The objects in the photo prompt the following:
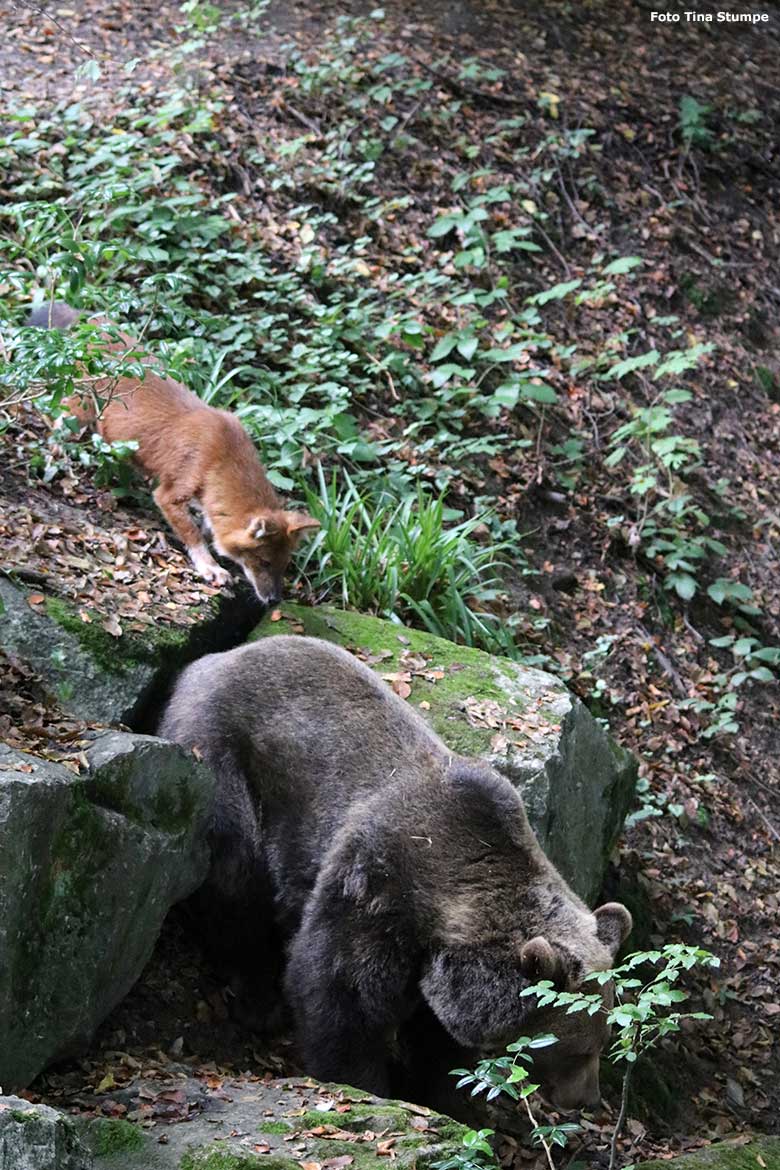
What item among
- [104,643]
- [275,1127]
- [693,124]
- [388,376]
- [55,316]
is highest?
[55,316]

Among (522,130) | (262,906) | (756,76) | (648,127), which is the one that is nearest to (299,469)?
(262,906)

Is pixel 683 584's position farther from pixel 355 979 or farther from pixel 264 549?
pixel 355 979

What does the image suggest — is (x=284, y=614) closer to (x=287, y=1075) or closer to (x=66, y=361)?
(x=66, y=361)

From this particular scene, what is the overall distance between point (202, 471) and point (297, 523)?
0.70 m

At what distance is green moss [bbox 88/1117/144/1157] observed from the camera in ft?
14.8

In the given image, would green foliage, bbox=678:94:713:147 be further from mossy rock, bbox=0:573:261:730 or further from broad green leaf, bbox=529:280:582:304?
mossy rock, bbox=0:573:261:730

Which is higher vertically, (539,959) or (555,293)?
(555,293)

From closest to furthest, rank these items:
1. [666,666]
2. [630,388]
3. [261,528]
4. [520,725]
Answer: [520,725] < [261,528] < [666,666] < [630,388]

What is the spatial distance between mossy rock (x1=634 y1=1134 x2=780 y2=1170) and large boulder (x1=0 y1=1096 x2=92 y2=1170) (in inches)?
113

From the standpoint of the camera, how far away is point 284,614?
8008 mm

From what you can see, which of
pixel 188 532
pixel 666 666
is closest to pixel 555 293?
pixel 666 666

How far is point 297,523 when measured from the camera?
8.45m

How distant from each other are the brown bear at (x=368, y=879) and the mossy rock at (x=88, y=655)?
174 millimetres

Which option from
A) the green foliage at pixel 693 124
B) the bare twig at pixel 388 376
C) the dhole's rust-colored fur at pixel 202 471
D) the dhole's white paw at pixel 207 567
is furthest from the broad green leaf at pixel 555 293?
the dhole's white paw at pixel 207 567
